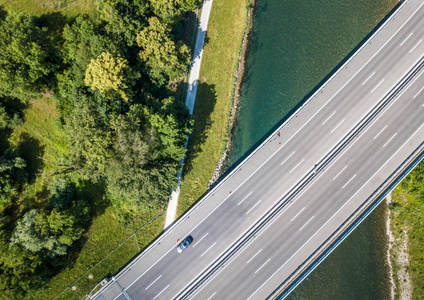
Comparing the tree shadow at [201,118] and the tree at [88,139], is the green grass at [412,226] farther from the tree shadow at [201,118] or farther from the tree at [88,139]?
the tree at [88,139]

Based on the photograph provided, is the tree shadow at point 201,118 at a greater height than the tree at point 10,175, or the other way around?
the tree at point 10,175

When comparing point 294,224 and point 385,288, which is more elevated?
point 294,224

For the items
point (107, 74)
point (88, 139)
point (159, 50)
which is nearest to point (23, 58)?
point (107, 74)

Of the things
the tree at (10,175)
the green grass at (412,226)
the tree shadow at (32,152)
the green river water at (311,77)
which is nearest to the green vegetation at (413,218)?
the green grass at (412,226)

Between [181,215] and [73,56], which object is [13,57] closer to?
[73,56]

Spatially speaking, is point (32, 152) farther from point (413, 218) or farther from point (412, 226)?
point (412, 226)

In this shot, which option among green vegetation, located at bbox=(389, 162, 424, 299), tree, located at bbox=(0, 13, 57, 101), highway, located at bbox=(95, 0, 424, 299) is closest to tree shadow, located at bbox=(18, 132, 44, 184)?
tree, located at bbox=(0, 13, 57, 101)

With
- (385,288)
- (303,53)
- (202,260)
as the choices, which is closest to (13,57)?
(202,260)
